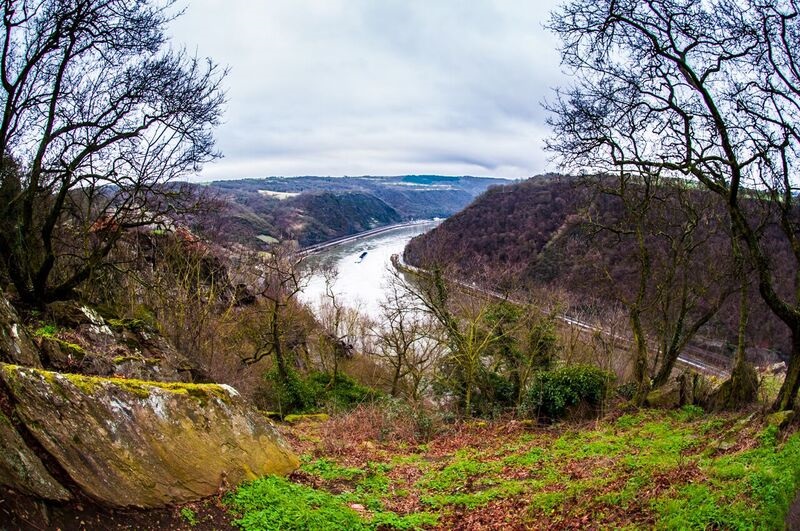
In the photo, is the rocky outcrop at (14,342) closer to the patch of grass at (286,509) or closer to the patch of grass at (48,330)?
the patch of grass at (48,330)

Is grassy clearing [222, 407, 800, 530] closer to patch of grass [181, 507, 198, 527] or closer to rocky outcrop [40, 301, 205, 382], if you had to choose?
patch of grass [181, 507, 198, 527]

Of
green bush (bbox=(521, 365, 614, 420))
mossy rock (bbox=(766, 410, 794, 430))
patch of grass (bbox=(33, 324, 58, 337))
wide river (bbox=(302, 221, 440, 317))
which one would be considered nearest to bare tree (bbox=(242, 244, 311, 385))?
wide river (bbox=(302, 221, 440, 317))

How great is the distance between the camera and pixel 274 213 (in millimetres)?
133375

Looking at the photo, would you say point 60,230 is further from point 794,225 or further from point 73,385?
point 794,225

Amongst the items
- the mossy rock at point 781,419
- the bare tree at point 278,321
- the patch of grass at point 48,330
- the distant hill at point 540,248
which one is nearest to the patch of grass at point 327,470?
the patch of grass at point 48,330

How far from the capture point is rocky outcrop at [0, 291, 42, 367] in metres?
5.87

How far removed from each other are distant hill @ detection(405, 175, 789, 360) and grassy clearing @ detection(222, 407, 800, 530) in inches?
460

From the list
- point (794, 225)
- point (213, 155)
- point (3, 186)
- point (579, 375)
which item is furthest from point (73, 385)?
point (579, 375)

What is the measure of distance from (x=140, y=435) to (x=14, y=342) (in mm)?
2217

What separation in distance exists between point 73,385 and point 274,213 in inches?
5219

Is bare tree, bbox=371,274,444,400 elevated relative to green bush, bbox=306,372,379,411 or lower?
elevated

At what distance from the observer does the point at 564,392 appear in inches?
539

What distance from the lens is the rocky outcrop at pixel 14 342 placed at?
587cm

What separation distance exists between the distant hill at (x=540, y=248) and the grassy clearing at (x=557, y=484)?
11687mm
